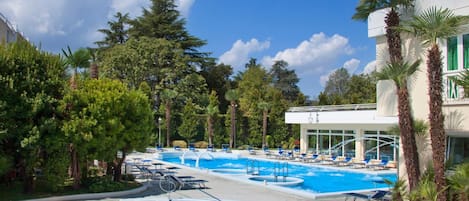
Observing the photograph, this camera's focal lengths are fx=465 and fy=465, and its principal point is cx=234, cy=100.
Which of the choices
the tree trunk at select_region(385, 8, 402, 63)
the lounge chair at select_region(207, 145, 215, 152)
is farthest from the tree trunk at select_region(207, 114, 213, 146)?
the tree trunk at select_region(385, 8, 402, 63)

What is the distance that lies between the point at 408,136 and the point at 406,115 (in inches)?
21.0

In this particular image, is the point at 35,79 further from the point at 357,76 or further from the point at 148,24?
the point at 357,76

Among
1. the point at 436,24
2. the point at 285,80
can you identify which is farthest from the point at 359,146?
the point at 285,80

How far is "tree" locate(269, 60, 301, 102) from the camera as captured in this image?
3172 inches

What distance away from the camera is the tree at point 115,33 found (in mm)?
60188

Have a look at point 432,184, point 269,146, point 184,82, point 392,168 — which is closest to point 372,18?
point 432,184

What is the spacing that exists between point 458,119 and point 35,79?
517 inches

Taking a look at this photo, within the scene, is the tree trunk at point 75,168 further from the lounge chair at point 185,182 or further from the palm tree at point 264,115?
the palm tree at point 264,115

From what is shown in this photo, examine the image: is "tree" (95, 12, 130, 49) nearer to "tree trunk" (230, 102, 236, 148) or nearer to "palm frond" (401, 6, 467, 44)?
"tree trunk" (230, 102, 236, 148)

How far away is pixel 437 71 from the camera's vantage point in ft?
35.7

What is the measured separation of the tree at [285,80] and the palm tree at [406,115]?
66995mm

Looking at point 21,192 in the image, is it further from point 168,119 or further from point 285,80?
point 285,80

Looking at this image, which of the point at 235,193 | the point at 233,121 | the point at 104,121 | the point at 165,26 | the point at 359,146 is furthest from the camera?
the point at 165,26

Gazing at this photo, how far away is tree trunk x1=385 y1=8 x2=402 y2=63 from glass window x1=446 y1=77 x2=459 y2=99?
52.0 inches
